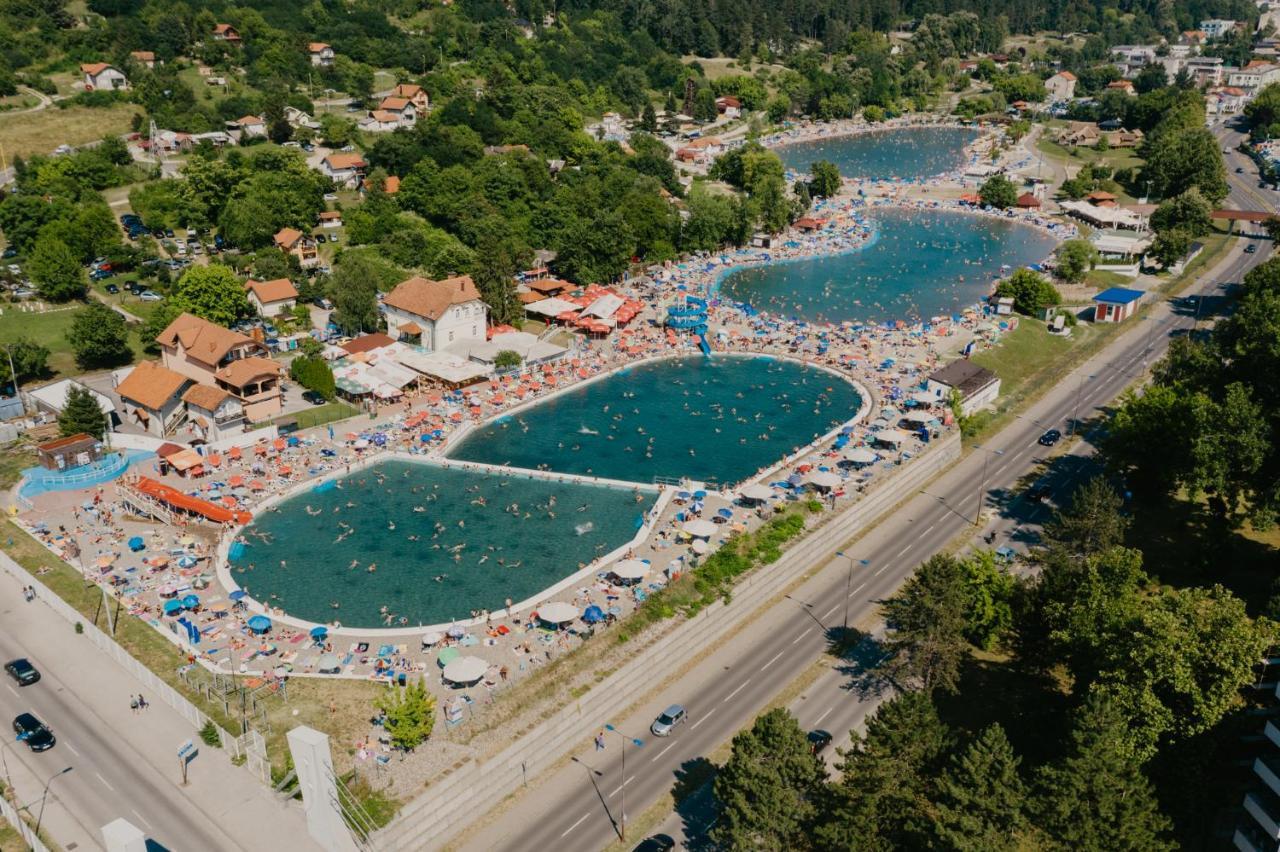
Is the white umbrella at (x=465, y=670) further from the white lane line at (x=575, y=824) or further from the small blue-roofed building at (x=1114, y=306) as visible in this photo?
the small blue-roofed building at (x=1114, y=306)

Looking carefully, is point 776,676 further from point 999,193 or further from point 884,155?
point 884,155

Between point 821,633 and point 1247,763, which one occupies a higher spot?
point 1247,763

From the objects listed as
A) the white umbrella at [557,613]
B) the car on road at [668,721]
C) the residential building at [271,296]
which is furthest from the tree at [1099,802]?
the residential building at [271,296]

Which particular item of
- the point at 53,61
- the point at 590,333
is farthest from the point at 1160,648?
the point at 53,61

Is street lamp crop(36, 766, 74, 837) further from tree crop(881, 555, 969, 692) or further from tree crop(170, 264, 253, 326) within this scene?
tree crop(170, 264, 253, 326)

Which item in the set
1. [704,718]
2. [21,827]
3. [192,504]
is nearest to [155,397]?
[192,504]

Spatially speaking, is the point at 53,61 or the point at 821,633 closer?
the point at 821,633

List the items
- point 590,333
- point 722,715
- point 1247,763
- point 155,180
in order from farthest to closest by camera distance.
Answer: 1. point 155,180
2. point 590,333
3. point 722,715
4. point 1247,763

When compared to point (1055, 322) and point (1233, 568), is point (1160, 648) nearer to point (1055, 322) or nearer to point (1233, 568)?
point (1233, 568)
